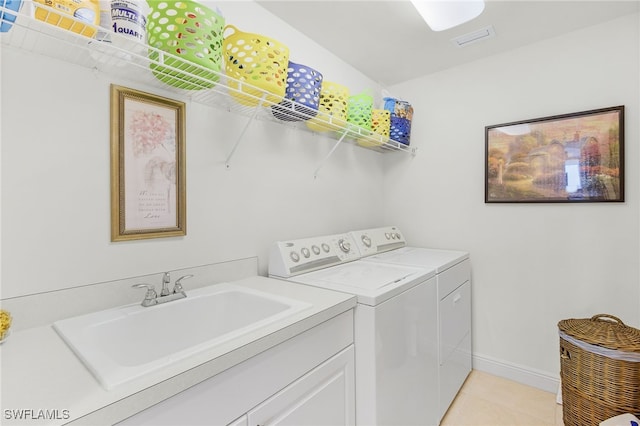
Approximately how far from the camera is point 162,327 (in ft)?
4.03

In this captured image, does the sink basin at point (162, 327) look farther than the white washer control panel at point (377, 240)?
No

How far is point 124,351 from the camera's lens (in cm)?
111

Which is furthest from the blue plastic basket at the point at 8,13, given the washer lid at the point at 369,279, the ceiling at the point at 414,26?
the washer lid at the point at 369,279

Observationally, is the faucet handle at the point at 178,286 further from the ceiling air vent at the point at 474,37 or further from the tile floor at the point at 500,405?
the ceiling air vent at the point at 474,37

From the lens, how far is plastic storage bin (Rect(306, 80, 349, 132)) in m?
1.84

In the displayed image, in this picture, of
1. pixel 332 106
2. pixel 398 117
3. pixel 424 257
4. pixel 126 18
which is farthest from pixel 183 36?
pixel 424 257

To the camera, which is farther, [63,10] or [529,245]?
[529,245]

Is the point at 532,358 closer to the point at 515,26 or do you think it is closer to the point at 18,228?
the point at 515,26

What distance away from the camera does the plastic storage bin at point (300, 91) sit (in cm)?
159

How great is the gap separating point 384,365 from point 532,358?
157cm

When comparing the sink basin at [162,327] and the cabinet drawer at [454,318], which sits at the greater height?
the sink basin at [162,327]

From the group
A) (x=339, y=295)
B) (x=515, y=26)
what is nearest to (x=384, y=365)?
(x=339, y=295)

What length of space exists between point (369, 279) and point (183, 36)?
129cm

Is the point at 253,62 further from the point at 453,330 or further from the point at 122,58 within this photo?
the point at 453,330
